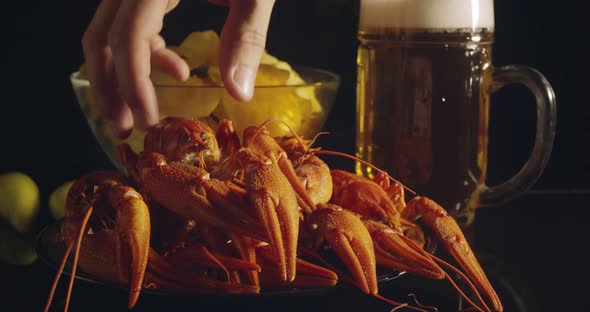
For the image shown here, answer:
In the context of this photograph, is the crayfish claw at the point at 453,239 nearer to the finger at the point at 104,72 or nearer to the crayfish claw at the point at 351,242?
the crayfish claw at the point at 351,242

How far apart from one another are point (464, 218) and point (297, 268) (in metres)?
0.38

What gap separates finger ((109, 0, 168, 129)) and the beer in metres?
0.25

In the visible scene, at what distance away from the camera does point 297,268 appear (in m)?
0.47

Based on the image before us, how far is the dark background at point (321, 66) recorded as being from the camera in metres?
1.00

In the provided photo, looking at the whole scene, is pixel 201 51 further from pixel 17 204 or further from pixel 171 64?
pixel 17 204

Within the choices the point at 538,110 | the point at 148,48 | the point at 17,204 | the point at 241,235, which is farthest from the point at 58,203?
the point at 538,110

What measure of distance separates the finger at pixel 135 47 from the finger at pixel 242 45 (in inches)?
2.8

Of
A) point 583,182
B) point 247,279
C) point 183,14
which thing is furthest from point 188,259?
point 583,182

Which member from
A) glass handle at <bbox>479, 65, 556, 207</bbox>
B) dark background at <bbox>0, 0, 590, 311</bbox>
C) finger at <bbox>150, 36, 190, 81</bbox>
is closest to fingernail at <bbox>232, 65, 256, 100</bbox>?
finger at <bbox>150, 36, 190, 81</bbox>

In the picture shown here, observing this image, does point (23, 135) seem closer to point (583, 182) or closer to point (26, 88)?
point (26, 88)

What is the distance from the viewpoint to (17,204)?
780mm

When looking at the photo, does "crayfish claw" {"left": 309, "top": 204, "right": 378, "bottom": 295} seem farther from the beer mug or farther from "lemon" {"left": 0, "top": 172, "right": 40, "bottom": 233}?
"lemon" {"left": 0, "top": 172, "right": 40, "bottom": 233}

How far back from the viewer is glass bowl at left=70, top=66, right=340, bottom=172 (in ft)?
2.37

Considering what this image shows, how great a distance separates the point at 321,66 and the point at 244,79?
0.47m
